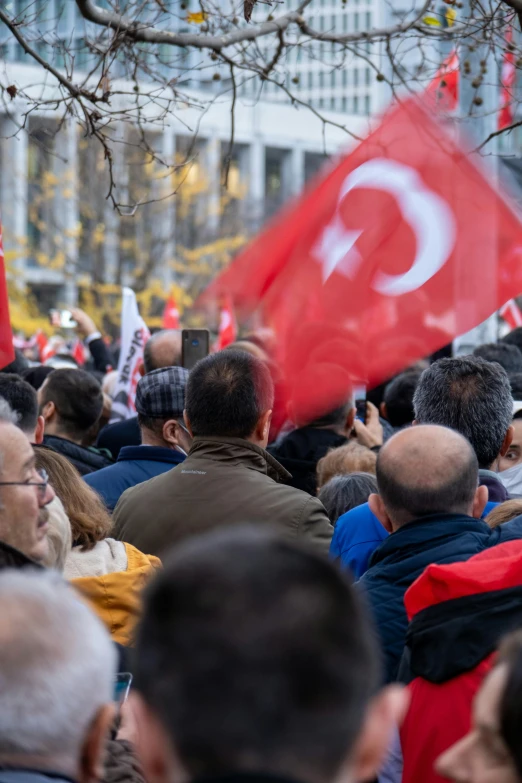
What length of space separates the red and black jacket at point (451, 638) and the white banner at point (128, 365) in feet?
17.0

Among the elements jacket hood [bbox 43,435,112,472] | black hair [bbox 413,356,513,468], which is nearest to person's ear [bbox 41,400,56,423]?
jacket hood [bbox 43,435,112,472]

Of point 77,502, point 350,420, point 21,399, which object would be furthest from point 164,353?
point 77,502

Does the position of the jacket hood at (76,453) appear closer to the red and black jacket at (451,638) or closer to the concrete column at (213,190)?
the red and black jacket at (451,638)

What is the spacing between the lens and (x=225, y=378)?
403cm

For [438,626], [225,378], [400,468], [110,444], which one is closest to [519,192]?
[110,444]

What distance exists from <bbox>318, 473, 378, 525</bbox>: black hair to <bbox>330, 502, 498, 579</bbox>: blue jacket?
51 centimetres

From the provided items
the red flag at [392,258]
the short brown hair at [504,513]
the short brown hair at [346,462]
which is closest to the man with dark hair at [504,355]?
the red flag at [392,258]

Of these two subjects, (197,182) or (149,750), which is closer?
(149,750)

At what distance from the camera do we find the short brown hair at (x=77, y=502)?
3.48m

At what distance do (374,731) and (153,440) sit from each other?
3.68 metres

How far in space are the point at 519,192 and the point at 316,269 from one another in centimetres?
283

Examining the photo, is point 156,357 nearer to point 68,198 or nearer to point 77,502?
point 77,502

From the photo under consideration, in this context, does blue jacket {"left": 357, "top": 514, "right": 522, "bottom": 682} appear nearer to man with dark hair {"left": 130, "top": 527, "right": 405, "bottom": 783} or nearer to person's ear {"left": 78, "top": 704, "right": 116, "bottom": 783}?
person's ear {"left": 78, "top": 704, "right": 116, "bottom": 783}

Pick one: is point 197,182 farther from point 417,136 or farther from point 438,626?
point 438,626
